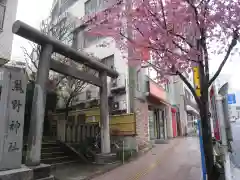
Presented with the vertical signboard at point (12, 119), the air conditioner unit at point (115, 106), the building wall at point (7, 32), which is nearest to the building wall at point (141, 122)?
the air conditioner unit at point (115, 106)

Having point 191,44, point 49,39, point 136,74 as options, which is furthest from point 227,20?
point 136,74

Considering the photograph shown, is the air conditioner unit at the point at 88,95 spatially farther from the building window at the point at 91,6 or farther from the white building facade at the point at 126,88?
the building window at the point at 91,6

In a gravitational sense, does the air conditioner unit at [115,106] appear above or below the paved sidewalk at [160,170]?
above

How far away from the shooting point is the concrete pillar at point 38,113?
6.51 meters

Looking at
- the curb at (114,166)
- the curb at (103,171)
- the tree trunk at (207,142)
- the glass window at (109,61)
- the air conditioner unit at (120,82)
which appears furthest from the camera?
the glass window at (109,61)

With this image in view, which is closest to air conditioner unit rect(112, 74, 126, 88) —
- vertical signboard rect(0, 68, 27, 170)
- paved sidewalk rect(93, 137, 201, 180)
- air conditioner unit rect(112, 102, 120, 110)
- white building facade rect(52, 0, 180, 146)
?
white building facade rect(52, 0, 180, 146)

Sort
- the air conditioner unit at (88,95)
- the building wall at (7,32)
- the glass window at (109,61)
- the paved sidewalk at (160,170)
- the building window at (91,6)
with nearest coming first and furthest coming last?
the paved sidewalk at (160,170) < the building wall at (7,32) < the glass window at (109,61) < the air conditioner unit at (88,95) < the building window at (91,6)

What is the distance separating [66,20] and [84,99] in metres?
6.90

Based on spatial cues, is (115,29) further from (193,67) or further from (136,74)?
(136,74)

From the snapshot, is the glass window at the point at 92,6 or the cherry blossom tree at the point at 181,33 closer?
the cherry blossom tree at the point at 181,33

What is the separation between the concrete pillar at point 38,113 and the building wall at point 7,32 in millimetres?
3333

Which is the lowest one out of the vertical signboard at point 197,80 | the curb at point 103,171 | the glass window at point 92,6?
the curb at point 103,171

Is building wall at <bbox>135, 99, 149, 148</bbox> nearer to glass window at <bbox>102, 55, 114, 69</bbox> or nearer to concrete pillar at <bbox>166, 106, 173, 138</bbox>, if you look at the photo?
glass window at <bbox>102, 55, 114, 69</bbox>

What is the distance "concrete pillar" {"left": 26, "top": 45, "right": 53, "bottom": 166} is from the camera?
6.51 metres
